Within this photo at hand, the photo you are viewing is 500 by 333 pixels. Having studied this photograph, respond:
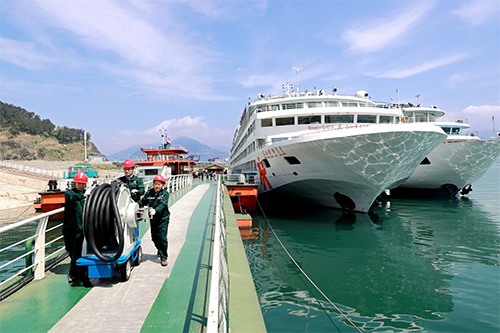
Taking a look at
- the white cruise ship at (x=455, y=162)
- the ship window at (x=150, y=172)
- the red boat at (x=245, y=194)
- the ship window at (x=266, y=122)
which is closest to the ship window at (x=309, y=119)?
the ship window at (x=266, y=122)

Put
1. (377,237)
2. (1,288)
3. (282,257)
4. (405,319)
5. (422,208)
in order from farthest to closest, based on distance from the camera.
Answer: (422,208), (377,237), (282,257), (405,319), (1,288)

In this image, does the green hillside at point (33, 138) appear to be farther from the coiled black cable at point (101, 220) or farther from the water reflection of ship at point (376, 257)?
the coiled black cable at point (101, 220)

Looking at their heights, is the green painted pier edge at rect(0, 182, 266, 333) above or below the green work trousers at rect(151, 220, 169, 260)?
below

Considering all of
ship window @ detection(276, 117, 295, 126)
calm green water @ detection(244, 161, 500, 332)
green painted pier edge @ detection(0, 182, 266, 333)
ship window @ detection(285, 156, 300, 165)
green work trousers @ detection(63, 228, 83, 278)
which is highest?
ship window @ detection(276, 117, 295, 126)

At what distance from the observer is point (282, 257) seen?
962 cm

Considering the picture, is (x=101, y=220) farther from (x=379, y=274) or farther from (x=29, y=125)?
(x=29, y=125)

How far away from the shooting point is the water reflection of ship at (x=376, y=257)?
21.3 feet

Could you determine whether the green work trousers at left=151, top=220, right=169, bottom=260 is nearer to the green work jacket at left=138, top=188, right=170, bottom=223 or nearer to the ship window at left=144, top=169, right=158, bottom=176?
the green work jacket at left=138, top=188, right=170, bottom=223

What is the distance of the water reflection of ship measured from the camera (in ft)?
21.3

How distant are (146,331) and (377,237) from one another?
11.3 m

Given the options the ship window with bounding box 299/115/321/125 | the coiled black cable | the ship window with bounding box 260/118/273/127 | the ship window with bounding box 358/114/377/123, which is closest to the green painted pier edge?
the coiled black cable

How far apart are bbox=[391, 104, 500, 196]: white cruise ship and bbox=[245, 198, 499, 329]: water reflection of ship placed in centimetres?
684

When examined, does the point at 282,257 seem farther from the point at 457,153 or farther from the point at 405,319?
the point at 457,153

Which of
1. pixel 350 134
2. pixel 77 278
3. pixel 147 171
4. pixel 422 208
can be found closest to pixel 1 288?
pixel 77 278
